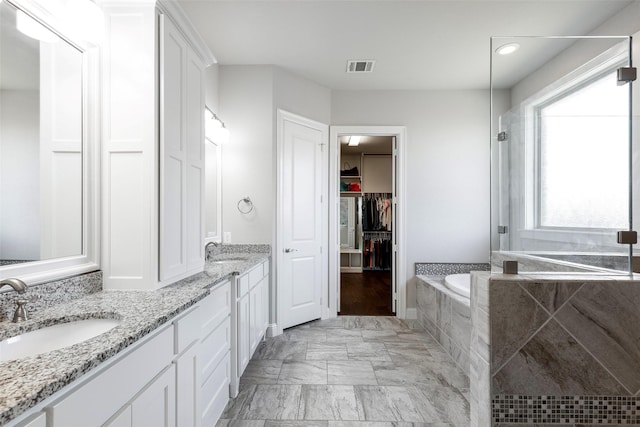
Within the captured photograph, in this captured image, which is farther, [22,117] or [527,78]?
[527,78]

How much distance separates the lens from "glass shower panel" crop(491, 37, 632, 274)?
130 cm

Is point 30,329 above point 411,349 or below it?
above

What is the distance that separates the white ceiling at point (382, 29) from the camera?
242 centimetres

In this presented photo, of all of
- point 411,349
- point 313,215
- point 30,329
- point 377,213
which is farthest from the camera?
point 377,213

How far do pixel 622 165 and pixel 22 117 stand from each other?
238 cm

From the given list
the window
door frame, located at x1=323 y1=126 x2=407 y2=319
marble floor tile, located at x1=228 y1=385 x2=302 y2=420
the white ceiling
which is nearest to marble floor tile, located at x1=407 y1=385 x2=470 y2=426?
marble floor tile, located at x1=228 y1=385 x2=302 y2=420

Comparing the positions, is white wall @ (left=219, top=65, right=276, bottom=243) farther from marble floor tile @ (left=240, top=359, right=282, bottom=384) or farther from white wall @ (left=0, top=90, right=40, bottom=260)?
white wall @ (left=0, top=90, right=40, bottom=260)

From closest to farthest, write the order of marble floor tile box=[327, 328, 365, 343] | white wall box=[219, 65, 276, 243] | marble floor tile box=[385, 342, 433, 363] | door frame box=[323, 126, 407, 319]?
marble floor tile box=[385, 342, 433, 363] → marble floor tile box=[327, 328, 365, 343] → white wall box=[219, 65, 276, 243] → door frame box=[323, 126, 407, 319]

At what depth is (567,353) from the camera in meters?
1.18

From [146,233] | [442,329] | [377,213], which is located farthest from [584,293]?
[377,213]

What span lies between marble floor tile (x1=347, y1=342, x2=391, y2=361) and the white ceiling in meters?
2.83

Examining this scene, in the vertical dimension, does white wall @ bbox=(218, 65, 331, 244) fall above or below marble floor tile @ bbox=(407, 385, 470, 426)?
A: above

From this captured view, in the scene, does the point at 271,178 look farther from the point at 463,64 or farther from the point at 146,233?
the point at 463,64

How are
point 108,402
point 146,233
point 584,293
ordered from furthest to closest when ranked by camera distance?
point 146,233 → point 584,293 → point 108,402
